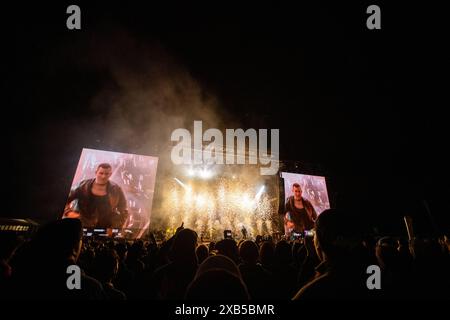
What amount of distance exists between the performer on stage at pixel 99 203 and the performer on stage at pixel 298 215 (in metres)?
11.2

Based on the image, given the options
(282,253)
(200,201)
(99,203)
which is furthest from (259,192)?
(282,253)

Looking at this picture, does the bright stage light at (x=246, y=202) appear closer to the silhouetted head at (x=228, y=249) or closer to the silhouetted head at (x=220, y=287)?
the silhouetted head at (x=228, y=249)

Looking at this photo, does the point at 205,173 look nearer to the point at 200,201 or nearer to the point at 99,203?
the point at 200,201

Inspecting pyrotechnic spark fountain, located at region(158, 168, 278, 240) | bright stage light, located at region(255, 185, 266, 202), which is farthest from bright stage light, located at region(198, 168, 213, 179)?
bright stage light, located at region(255, 185, 266, 202)

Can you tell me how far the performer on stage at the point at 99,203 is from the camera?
11.9 m

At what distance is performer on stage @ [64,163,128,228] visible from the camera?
39.2 feet

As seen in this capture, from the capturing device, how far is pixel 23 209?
12.9 metres

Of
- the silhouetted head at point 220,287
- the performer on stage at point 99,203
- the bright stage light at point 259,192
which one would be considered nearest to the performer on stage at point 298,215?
the bright stage light at point 259,192

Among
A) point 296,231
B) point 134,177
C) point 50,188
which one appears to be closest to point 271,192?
point 296,231

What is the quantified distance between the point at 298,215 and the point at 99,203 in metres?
13.5

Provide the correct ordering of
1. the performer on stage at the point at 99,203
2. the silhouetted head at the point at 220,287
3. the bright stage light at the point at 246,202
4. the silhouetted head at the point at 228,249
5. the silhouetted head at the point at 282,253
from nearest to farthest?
the silhouetted head at the point at 220,287 < the silhouetted head at the point at 282,253 < the silhouetted head at the point at 228,249 < the performer on stage at the point at 99,203 < the bright stage light at the point at 246,202

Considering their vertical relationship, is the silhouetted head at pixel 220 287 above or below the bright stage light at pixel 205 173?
below

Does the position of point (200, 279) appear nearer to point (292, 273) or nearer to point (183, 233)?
point (183, 233)

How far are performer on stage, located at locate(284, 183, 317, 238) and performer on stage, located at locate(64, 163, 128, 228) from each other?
11.2m
